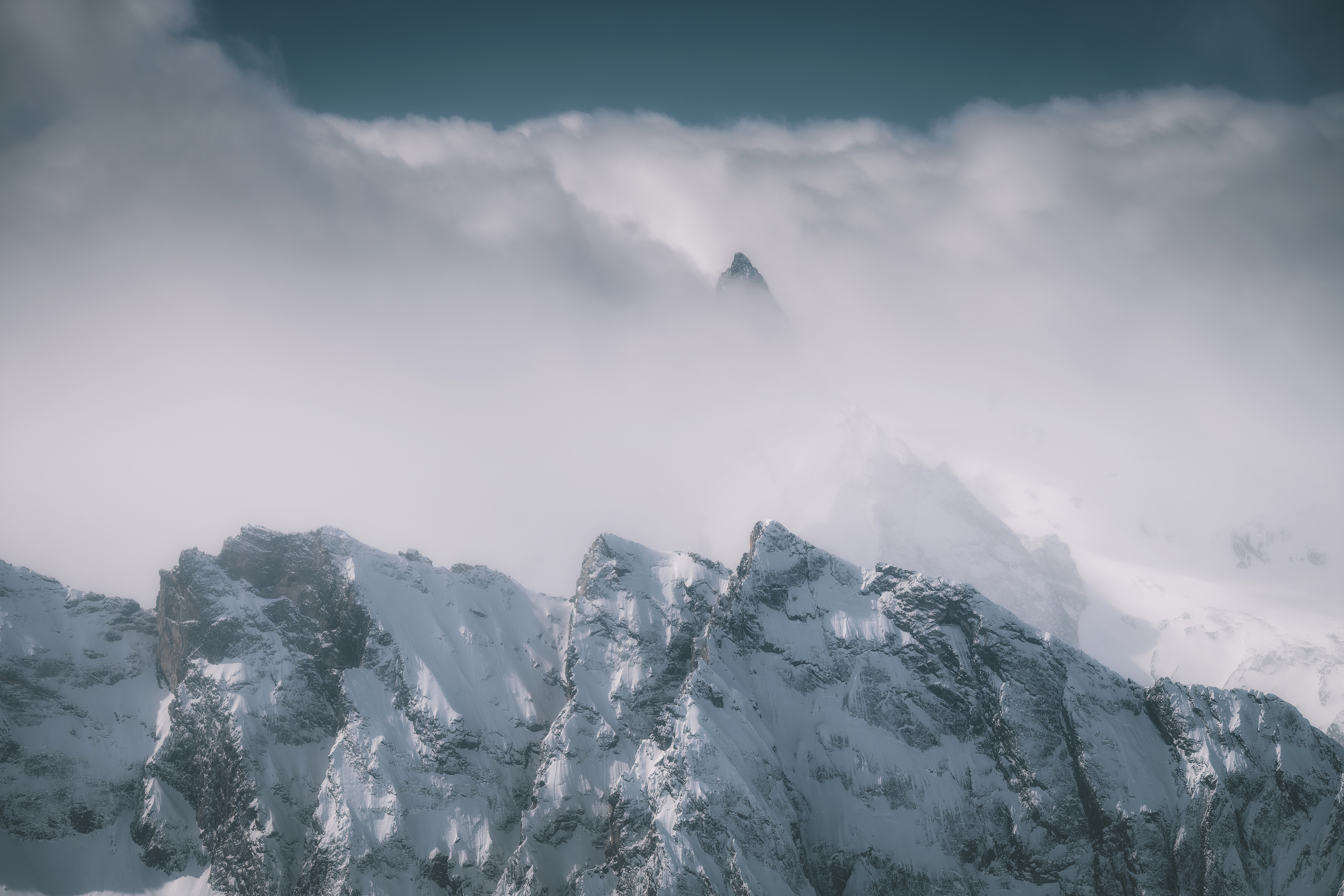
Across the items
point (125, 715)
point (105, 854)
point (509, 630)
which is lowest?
point (105, 854)

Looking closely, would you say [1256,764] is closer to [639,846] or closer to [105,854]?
[639,846]

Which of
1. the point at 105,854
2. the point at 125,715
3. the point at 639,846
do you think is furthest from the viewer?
the point at 125,715

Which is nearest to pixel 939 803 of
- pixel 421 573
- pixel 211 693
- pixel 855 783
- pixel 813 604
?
pixel 855 783

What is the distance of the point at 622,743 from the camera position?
141 metres

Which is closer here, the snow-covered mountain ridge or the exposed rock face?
the snow-covered mountain ridge

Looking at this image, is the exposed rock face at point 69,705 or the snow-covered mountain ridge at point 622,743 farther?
the exposed rock face at point 69,705

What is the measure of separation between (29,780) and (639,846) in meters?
130

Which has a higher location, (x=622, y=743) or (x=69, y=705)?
(x=622, y=743)

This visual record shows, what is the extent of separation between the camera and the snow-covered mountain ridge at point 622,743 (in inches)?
4737

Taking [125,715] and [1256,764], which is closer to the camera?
[1256,764]

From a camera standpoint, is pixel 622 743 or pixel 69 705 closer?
pixel 622 743

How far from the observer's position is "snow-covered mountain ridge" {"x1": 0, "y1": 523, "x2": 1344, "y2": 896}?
120 metres

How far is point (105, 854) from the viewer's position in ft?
490

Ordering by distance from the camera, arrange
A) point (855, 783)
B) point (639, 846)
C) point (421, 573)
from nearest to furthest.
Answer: point (639, 846), point (855, 783), point (421, 573)
